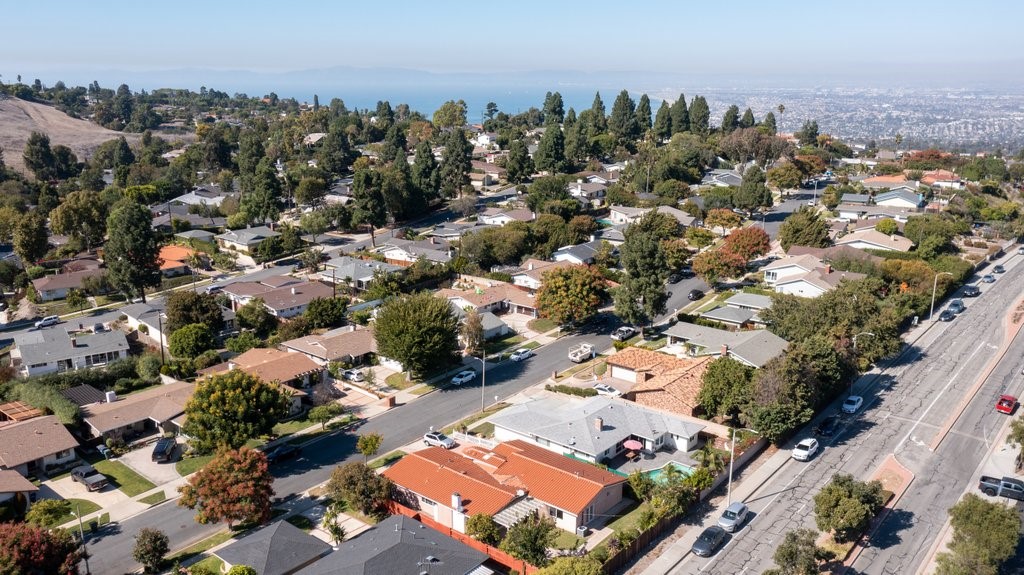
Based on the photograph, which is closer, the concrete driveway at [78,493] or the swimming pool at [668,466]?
the concrete driveway at [78,493]

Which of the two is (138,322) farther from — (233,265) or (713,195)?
(713,195)

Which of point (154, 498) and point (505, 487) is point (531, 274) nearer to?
point (505, 487)

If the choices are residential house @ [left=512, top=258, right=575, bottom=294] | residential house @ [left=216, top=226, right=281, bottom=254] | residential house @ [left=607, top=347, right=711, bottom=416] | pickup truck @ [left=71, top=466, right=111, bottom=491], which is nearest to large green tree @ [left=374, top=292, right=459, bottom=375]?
residential house @ [left=607, top=347, right=711, bottom=416]

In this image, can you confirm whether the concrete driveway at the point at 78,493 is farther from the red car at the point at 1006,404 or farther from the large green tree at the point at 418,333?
the red car at the point at 1006,404

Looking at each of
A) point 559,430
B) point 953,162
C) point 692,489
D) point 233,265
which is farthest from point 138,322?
point 953,162

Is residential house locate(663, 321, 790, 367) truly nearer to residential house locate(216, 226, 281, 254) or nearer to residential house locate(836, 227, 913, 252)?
residential house locate(836, 227, 913, 252)

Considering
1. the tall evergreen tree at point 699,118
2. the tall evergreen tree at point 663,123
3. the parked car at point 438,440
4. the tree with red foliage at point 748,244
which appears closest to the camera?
the parked car at point 438,440

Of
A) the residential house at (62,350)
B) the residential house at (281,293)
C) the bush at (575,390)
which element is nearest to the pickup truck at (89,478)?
the residential house at (62,350)
